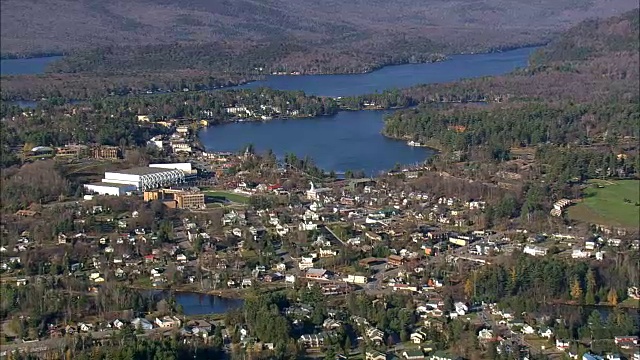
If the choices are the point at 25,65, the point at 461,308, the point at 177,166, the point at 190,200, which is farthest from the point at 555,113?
Result: the point at 25,65

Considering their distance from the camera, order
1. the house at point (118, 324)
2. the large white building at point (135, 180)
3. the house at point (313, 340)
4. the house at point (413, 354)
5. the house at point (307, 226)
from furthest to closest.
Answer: the large white building at point (135, 180) → the house at point (307, 226) → the house at point (118, 324) → the house at point (313, 340) → the house at point (413, 354)

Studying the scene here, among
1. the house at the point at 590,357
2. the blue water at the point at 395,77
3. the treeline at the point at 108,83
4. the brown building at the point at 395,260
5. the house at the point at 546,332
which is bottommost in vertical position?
the blue water at the point at 395,77

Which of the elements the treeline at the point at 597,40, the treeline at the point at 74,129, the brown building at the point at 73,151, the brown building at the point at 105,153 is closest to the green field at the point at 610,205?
the brown building at the point at 105,153

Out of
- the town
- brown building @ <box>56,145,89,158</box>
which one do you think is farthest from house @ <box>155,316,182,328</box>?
brown building @ <box>56,145,89,158</box>

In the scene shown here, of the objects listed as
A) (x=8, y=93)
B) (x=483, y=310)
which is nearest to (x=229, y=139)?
(x=8, y=93)

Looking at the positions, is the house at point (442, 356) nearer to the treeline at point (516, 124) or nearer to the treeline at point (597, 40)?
the treeline at point (516, 124)

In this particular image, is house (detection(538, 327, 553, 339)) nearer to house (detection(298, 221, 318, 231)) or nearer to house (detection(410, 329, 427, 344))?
house (detection(410, 329, 427, 344))

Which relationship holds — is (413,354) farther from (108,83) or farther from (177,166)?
(108,83)
